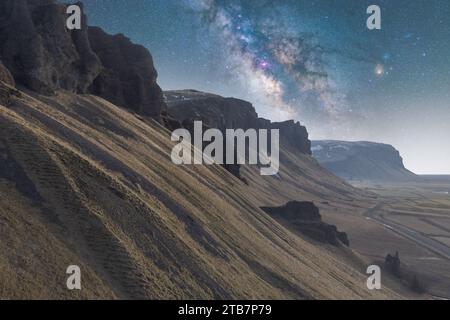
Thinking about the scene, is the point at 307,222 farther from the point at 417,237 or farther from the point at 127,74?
the point at 417,237

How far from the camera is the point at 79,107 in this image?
45938mm

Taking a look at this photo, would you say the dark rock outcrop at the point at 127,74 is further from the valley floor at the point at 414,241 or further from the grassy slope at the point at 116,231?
the valley floor at the point at 414,241

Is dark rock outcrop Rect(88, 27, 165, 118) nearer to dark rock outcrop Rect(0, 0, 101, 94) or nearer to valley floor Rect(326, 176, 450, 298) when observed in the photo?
dark rock outcrop Rect(0, 0, 101, 94)

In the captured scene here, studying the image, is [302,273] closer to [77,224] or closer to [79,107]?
[77,224]

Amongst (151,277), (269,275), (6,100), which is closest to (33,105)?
(6,100)

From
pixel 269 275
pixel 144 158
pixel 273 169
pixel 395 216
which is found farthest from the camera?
pixel 273 169

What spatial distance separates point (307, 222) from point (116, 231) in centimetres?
5463

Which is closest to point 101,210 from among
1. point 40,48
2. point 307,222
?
point 40,48

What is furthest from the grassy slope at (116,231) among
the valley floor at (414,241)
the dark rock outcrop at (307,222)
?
the valley floor at (414,241)

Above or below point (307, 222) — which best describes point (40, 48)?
above

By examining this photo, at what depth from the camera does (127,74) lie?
71.9 metres

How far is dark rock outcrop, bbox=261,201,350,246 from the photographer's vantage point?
68.4m

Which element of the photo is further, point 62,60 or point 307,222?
point 307,222
